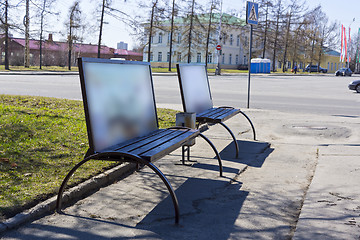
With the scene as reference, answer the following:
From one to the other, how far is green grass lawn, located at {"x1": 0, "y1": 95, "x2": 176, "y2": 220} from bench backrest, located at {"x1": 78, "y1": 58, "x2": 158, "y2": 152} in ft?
2.55

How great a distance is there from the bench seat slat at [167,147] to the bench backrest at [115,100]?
0.47 meters

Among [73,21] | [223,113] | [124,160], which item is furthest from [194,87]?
[73,21]

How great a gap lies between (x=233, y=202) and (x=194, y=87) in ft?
10.3

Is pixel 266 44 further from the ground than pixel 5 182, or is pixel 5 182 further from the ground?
pixel 266 44

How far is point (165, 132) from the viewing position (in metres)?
5.47

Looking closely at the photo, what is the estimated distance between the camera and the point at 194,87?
742 centimetres

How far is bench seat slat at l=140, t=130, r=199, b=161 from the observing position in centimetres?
402

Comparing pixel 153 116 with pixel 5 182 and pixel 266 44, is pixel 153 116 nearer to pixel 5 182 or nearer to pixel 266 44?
pixel 5 182

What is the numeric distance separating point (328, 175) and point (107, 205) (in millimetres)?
2895

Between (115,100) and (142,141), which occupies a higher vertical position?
(115,100)

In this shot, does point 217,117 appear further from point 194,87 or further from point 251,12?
point 251,12

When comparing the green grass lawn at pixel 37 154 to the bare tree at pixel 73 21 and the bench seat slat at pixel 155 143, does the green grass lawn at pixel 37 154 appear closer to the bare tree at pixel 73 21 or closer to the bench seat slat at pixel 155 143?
the bench seat slat at pixel 155 143

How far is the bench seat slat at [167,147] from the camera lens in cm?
402

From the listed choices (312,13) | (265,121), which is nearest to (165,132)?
(265,121)
